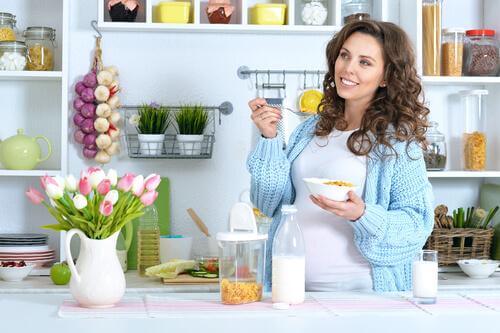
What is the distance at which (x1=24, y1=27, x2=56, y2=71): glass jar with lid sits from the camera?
343 cm

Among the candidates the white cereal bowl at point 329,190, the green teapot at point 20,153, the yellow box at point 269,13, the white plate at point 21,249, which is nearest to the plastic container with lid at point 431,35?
the yellow box at point 269,13

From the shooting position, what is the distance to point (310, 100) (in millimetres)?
3553

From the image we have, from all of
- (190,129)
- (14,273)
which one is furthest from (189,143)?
(14,273)

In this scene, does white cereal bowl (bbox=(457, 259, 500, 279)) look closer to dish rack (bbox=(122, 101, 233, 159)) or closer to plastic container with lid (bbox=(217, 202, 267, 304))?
dish rack (bbox=(122, 101, 233, 159))

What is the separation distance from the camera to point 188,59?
3602 mm

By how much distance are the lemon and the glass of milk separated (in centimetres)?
140

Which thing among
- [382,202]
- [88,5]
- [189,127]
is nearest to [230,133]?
[189,127]

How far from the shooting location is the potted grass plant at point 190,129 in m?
3.45

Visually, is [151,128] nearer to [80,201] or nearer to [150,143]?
[150,143]

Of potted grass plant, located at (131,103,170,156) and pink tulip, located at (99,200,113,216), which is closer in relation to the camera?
pink tulip, located at (99,200,113,216)

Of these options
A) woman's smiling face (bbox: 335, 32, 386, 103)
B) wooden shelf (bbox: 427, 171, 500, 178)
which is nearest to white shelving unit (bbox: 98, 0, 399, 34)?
wooden shelf (bbox: 427, 171, 500, 178)

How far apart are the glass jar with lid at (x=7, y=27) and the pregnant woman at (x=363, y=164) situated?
1259mm

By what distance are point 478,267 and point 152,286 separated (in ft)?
3.91

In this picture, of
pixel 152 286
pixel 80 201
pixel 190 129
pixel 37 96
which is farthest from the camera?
pixel 37 96
